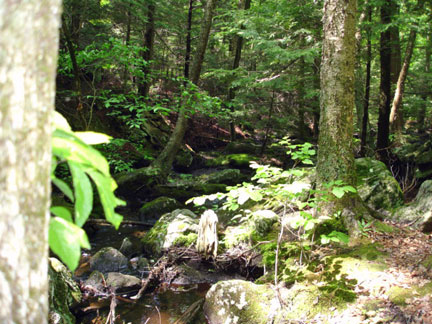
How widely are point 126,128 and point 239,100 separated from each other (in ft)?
16.9

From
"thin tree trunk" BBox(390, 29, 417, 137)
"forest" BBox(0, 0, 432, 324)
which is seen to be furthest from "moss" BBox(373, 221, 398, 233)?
"thin tree trunk" BBox(390, 29, 417, 137)

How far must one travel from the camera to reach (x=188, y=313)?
12.6 ft

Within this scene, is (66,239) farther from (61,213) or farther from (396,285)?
(396,285)

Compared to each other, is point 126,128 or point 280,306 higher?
point 126,128

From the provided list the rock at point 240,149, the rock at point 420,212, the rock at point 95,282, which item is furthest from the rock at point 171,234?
the rock at point 240,149

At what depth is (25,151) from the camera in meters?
0.77

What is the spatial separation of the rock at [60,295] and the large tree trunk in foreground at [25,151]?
8.72ft

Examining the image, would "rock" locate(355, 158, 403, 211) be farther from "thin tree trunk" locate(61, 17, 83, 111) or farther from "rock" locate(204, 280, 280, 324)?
"thin tree trunk" locate(61, 17, 83, 111)

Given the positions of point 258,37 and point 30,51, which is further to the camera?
point 258,37

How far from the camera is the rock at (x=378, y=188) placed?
A: 5570mm

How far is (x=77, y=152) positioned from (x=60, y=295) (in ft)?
10.4

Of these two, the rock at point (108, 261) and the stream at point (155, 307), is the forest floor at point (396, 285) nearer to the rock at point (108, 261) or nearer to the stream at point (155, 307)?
the stream at point (155, 307)

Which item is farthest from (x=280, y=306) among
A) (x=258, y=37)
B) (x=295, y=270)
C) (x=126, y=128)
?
(x=126, y=128)

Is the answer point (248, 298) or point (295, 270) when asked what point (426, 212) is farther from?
point (248, 298)
